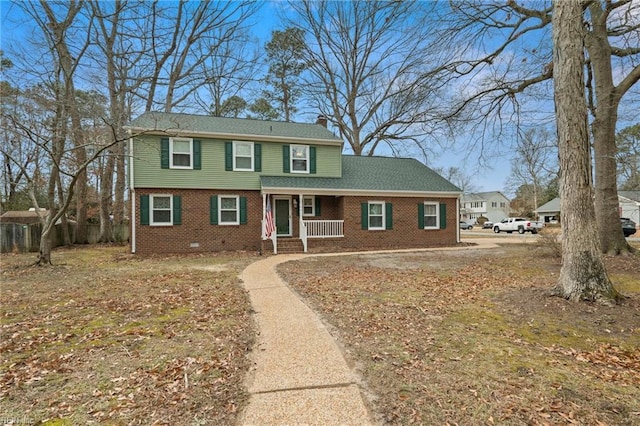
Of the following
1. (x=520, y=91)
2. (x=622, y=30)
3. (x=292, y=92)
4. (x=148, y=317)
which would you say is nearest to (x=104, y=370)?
(x=148, y=317)

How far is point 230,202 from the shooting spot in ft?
49.2

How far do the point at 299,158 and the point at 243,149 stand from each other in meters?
2.65

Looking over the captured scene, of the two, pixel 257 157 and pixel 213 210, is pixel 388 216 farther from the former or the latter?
pixel 213 210

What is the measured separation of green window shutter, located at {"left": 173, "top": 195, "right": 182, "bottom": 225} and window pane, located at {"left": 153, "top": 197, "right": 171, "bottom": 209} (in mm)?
274

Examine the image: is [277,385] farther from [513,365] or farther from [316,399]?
[513,365]

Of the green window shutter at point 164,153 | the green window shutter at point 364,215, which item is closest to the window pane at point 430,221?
the green window shutter at point 364,215

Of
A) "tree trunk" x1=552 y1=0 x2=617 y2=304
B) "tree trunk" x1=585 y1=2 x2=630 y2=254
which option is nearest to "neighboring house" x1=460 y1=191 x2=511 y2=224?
"tree trunk" x1=585 y1=2 x2=630 y2=254

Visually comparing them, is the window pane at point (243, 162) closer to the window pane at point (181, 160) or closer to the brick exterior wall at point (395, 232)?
the window pane at point (181, 160)

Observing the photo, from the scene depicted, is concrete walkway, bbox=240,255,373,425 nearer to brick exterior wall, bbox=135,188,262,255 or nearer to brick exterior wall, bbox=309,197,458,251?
brick exterior wall, bbox=135,188,262,255

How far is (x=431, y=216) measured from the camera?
17.4m

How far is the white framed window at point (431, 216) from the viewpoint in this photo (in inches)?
683

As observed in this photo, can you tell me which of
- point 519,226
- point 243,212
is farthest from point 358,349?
point 519,226

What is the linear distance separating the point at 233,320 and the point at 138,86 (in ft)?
56.7

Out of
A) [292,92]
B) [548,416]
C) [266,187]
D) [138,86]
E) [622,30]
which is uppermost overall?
[292,92]
